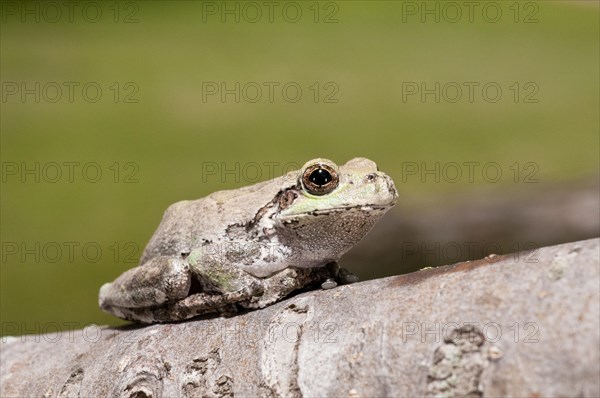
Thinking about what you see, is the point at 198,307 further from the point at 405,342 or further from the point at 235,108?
the point at 235,108

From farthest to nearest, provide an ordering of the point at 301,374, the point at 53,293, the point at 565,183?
the point at 53,293 < the point at 565,183 < the point at 301,374

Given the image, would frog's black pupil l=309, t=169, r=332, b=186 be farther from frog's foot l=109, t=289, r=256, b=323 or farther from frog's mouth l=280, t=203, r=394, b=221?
frog's foot l=109, t=289, r=256, b=323

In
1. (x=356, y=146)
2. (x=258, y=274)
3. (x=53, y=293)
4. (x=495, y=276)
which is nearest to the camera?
(x=495, y=276)

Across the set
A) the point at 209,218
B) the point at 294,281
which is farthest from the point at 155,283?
the point at 294,281

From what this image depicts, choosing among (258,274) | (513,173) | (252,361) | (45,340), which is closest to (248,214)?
(258,274)

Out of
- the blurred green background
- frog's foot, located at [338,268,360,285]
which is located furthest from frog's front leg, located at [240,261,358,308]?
the blurred green background

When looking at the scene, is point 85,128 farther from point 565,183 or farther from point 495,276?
point 495,276

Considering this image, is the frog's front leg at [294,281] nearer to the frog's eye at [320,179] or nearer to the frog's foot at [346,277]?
the frog's foot at [346,277]

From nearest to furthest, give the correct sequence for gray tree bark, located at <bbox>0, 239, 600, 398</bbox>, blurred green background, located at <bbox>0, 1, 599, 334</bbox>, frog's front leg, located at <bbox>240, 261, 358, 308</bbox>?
gray tree bark, located at <bbox>0, 239, 600, 398</bbox>, frog's front leg, located at <bbox>240, 261, 358, 308</bbox>, blurred green background, located at <bbox>0, 1, 599, 334</bbox>

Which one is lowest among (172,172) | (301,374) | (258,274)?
(301,374)

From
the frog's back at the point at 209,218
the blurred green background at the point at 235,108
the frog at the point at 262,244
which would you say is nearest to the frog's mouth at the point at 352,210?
the frog at the point at 262,244
